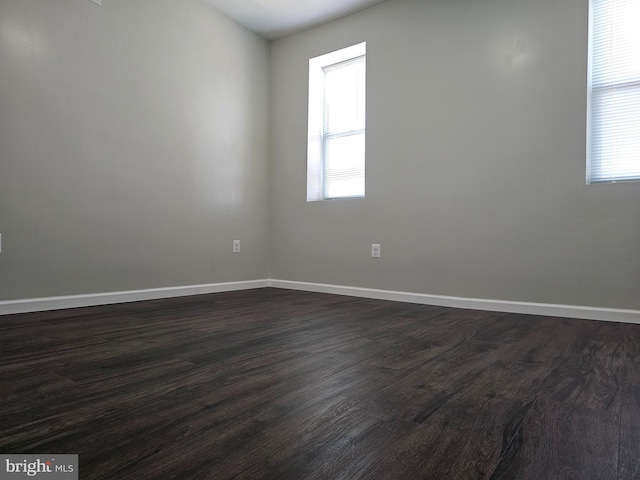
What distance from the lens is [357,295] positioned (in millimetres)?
3449

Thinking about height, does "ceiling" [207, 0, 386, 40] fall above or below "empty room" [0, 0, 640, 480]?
above

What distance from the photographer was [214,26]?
353cm

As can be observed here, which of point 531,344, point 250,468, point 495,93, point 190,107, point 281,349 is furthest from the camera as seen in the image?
point 190,107

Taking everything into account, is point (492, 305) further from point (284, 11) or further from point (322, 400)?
point (284, 11)

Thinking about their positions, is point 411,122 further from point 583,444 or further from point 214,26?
point 583,444

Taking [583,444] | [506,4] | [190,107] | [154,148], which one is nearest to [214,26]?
[190,107]

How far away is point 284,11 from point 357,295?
2592 mm

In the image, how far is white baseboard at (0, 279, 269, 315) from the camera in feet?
7.74

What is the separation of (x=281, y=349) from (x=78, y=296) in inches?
67.7

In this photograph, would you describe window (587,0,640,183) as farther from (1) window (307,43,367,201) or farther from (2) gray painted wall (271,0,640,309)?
(1) window (307,43,367,201)

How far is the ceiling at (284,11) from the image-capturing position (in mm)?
3361

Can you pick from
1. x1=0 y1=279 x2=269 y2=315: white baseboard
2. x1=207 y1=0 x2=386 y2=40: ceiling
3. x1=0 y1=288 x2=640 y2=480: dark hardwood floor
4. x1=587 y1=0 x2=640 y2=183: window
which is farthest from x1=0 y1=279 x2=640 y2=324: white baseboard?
x1=207 y1=0 x2=386 y2=40: ceiling

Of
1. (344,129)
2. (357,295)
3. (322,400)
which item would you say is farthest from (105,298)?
(344,129)

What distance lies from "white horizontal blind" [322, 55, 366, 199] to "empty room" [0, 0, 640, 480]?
0.02 metres
